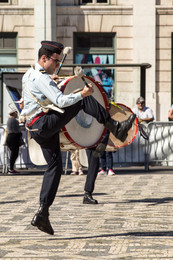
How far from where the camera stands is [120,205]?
816 cm

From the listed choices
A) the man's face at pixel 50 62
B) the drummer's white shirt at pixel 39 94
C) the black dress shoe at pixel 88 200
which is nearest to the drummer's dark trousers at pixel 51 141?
the drummer's white shirt at pixel 39 94

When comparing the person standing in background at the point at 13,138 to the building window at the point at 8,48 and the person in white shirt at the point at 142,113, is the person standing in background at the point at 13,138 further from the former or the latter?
the building window at the point at 8,48

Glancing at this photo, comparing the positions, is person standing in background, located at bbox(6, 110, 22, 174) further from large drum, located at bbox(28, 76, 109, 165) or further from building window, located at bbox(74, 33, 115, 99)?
building window, located at bbox(74, 33, 115, 99)

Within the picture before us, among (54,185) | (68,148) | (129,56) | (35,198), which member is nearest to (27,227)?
(54,185)

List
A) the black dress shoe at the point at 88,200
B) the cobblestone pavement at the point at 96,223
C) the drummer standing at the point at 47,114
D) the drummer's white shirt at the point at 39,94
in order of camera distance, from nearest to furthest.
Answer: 1. the cobblestone pavement at the point at 96,223
2. the drummer's white shirt at the point at 39,94
3. the drummer standing at the point at 47,114
4. the black dress shoe at the point at 88,200

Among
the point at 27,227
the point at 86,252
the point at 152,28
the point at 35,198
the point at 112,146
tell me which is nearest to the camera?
the point at 86,252

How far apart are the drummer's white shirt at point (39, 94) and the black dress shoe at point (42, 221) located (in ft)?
2.84

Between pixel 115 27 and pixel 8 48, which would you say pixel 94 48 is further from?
pixel 8 48

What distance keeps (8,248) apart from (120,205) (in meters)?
3.00

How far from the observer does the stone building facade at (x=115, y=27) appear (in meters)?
21.7

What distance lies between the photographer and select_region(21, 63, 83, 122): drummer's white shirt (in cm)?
562

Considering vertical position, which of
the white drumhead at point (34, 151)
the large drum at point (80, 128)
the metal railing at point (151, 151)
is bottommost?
the metal railing at point (151, 151)

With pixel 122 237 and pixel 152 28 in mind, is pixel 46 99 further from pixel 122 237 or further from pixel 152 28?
pixel 152 28

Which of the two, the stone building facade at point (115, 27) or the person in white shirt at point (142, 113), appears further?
the stone building facade at point (115, 27)
